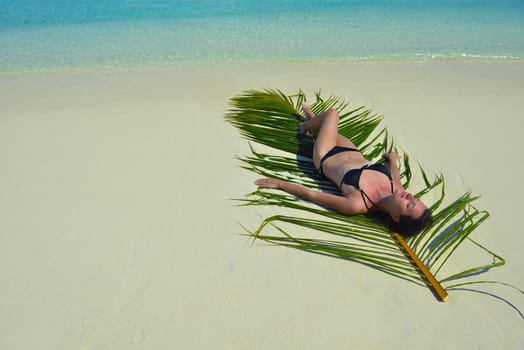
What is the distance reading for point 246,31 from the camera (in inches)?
312

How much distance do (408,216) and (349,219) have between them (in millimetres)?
327

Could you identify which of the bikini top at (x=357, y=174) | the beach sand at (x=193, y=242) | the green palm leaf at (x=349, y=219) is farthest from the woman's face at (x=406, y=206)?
the beach sand at (x=193, y=242)

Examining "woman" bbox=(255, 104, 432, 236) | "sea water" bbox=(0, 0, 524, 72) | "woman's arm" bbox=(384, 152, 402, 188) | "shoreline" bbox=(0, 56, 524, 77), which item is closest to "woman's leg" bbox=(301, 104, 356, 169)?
"woman" bbox=(255, 104, 432, 236)

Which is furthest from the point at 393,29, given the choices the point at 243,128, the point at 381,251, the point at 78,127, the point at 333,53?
the point at 381,251

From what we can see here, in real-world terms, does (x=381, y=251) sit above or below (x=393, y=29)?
below

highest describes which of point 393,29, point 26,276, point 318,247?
point 393,29

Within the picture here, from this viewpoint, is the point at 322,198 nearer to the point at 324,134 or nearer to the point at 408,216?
the point at 408,216

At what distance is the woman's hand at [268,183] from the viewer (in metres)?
2.79

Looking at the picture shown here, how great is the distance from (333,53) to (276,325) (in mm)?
5266

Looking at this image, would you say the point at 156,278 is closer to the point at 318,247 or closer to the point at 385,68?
the point at 318,247

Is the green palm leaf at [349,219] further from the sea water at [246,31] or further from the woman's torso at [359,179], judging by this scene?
the sea water at [246,31]

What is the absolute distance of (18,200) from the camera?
2.79m

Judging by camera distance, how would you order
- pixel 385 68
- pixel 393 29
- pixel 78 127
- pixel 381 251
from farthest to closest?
pixel 393 29, pixel 385 68, pixel 78 127, pixel 381 251

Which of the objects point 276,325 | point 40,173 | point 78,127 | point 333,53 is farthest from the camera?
point 333,53
